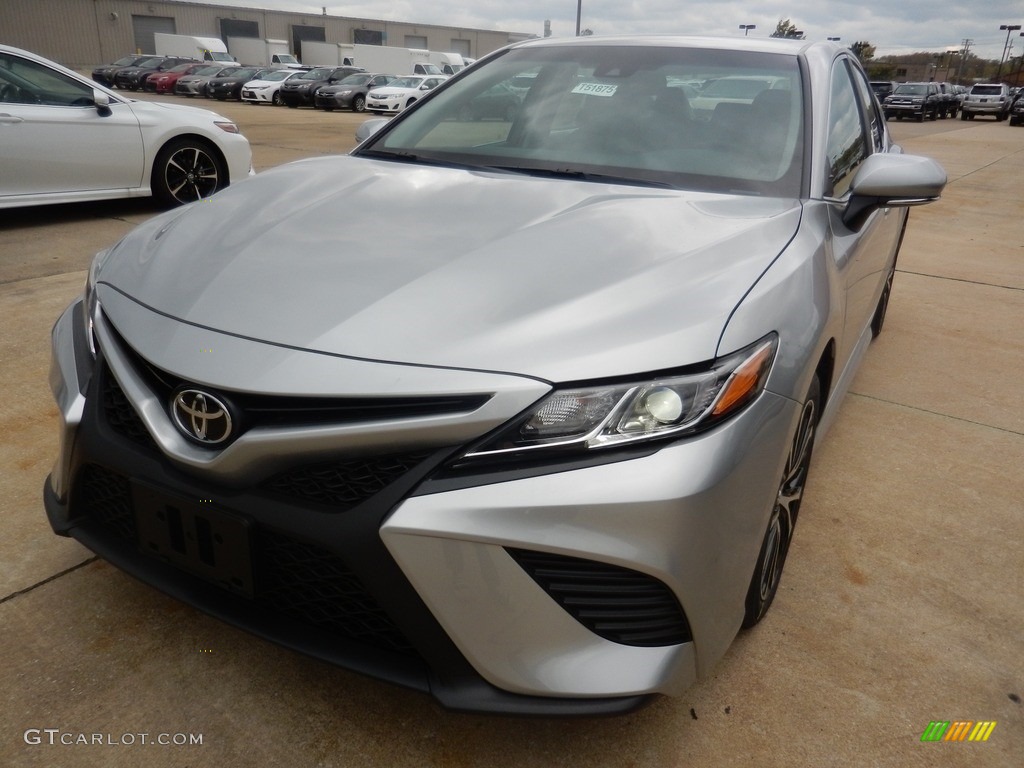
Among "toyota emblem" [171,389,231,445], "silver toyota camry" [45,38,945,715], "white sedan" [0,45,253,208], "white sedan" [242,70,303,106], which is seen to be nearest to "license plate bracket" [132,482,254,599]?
"silver toyota camry" [45,38,945,715]

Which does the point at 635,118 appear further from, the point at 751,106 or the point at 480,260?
the point at 480,260

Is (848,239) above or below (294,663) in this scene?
above

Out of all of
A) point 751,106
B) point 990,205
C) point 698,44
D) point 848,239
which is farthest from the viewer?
point 990,205

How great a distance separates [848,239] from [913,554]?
0.97 meters

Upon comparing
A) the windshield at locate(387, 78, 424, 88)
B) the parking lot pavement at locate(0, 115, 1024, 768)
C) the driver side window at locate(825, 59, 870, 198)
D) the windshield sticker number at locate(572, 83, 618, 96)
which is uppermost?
the windshield sticker number at locate(572, 83, 618, 96)

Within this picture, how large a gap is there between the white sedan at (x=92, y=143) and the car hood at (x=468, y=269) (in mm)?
4553

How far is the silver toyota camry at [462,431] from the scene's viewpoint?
53.9 inches

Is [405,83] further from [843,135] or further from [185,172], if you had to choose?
[843,135]

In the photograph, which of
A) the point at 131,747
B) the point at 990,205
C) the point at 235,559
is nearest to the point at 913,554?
the point at 235,559

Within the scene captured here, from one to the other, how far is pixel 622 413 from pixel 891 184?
131cm

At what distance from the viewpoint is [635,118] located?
101 inches

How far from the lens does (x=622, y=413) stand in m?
1.41

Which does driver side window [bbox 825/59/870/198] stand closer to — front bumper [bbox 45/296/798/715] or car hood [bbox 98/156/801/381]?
car hood [bbox 98/156/801/381]

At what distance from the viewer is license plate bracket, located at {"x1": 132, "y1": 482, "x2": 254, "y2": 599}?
4.85 ft
